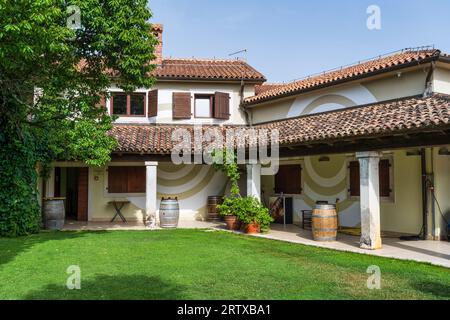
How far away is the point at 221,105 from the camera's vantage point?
1702 centimetres

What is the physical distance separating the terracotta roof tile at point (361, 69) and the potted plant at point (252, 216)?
15.7 ft

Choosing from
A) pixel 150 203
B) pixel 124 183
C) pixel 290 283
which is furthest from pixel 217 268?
pixel 124 183

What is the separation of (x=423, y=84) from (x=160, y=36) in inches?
440

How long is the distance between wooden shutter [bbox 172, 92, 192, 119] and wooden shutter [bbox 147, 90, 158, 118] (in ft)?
2.26

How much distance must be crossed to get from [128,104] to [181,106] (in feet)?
7.16

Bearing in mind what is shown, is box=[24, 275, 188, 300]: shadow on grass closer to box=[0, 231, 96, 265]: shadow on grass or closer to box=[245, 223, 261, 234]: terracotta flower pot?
box=[0, 231, 96, 265]: shadow on grass

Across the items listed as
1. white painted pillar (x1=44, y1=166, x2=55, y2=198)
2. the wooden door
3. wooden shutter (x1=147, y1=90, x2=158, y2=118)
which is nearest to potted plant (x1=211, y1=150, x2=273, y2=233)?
wooden shutter (x1=147, y1=90, x2=158, y2=118)

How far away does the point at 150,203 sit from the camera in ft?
46.9

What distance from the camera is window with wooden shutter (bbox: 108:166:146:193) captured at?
1593 centimetres

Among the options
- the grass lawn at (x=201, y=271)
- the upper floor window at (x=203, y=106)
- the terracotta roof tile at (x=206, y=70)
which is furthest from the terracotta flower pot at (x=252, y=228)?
the terracotta roof tile at (x=206, y=70)

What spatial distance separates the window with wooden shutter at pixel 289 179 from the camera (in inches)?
615

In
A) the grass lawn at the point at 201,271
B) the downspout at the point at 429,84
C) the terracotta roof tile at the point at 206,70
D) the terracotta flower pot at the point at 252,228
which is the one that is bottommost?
the grass lawn at the point at 201,271

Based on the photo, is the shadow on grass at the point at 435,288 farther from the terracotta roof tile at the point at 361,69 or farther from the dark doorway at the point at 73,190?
the dark doorway at the point at 73,190

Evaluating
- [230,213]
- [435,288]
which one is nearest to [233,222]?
[230,213]
